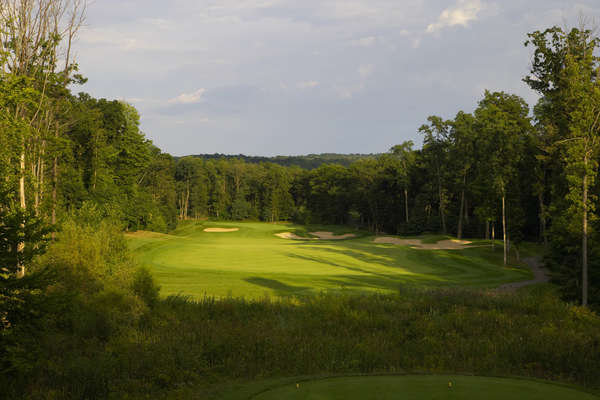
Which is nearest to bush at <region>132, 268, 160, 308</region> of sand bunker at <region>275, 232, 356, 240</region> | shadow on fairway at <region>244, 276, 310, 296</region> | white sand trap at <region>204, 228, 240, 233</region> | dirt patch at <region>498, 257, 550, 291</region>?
shadow on fairway at <region>244, 276, 310, 296</region>

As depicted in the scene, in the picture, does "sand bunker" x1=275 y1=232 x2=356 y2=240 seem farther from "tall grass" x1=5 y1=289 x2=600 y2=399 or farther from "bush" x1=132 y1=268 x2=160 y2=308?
"bush" x1=132 y1=268 x2=160 y2=308

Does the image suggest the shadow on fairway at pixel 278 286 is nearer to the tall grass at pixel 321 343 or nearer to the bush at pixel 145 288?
the tall grass at pixel 321 343

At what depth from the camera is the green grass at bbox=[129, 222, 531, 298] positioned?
1998cm

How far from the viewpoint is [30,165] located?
17.4 m

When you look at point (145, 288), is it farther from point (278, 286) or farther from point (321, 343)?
point (321, 343)

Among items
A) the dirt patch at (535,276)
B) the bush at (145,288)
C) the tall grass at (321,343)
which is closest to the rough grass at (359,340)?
the tall grass at (321,343)

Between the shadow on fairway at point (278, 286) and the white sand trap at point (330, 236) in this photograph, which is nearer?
the shadow on fairway at point (278, 286)

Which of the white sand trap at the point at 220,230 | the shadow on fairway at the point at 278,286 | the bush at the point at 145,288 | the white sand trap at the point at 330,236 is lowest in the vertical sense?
the white sand trap at the point at 330,236

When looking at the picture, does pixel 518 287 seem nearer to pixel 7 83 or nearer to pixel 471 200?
pixel 7 83

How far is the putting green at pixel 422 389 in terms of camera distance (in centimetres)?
551

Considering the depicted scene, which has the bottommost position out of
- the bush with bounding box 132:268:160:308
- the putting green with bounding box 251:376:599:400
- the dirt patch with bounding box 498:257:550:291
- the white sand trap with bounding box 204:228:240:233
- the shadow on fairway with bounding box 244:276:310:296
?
the white sand trap with bounding box 204:228:240:233

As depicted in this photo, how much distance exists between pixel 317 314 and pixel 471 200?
51.0 metres

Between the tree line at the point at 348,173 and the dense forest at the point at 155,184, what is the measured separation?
11 centimetres

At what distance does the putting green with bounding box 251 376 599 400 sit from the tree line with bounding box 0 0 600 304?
6121mm
